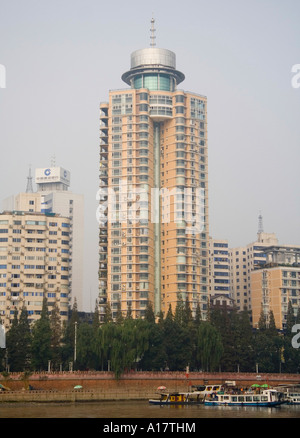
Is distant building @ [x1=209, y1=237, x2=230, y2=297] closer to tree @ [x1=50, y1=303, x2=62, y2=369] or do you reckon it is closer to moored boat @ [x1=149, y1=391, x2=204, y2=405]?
tree @ [x1=50, y1=303, x2=62, y2=369]

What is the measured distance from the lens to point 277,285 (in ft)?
495

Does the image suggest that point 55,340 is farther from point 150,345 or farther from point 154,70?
point 154,70

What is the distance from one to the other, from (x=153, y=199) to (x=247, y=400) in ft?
167

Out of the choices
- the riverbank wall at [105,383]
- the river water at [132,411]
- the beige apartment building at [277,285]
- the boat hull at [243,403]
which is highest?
the beige apartment building at [277,285]

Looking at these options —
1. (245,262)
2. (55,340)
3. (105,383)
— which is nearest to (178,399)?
(105,383)

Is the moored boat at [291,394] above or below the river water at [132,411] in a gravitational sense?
above

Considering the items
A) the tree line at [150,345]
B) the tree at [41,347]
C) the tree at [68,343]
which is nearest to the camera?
the tree line at [150,345]

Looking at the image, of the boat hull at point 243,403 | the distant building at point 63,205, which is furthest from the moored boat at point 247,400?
the distant building at point 63,205

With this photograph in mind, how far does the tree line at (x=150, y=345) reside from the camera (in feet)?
347

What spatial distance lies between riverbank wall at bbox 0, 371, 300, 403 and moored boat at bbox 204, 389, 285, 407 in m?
11.9

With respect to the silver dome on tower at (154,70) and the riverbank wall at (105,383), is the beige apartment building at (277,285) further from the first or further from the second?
the silver dome on tower at (154,70)

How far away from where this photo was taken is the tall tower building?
133 m

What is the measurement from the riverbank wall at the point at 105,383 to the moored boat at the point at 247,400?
39.0 ft

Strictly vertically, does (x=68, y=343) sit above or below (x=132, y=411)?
above
